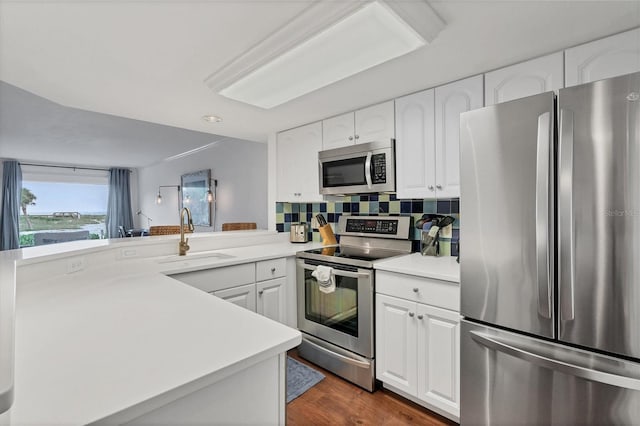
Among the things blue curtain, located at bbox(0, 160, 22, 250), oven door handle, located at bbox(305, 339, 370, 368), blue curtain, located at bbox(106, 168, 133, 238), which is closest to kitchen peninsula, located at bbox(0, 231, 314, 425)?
oven door handle, located at bbox(305, 339, 370, 368)

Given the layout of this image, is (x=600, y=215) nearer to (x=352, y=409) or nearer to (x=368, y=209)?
(x=352, y=409)

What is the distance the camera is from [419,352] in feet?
5.72

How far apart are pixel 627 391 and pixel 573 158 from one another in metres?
0.82

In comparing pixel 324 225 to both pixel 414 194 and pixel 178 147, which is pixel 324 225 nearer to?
pixel 414 194

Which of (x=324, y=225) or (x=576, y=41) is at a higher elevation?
(x=576, y=41)

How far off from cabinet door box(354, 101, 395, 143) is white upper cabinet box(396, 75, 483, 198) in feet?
0.22

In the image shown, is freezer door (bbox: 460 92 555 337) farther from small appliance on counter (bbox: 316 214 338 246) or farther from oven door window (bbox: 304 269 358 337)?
small appliance on counter (bbox: 316 214 338 246)

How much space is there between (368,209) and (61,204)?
26.0 feet

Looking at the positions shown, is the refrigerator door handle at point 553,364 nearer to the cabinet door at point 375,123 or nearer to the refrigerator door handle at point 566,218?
the refrigerator door handle at point 566,218

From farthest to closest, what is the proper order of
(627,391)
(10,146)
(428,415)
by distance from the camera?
1. (10,146)
2. (428,415)
3. (627,391)

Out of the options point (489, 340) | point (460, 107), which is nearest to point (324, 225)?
point (460, 107)

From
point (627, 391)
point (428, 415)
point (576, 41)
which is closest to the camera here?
point (627, 391)

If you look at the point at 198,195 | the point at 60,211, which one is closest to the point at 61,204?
the point at 60,211

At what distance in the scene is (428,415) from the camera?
69.3 inches
